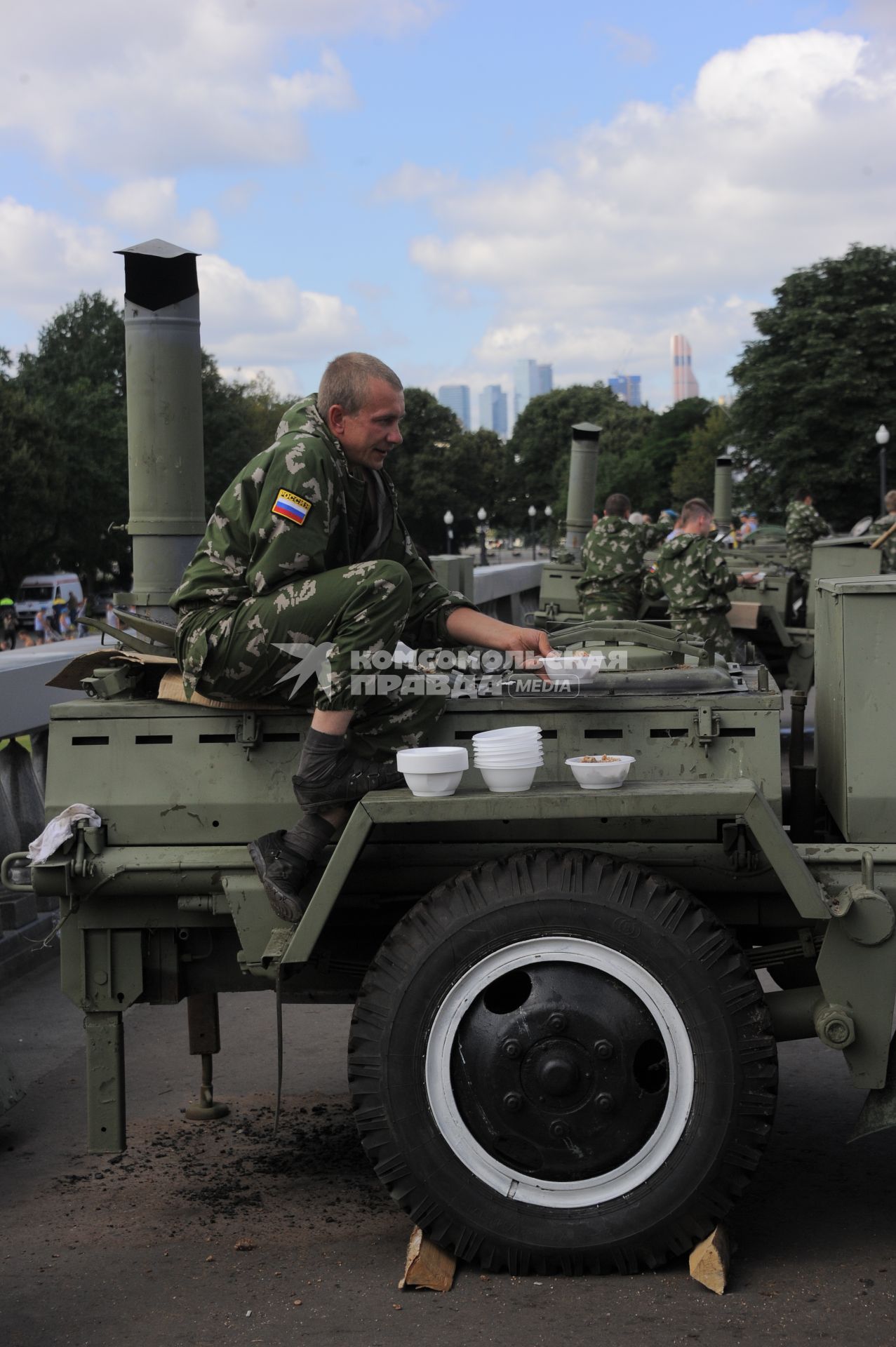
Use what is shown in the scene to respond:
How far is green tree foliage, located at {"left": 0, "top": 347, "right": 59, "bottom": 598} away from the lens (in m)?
56.0

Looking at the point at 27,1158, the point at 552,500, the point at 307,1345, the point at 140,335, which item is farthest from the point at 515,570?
the point at 552,500

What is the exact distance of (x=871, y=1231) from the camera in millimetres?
4062

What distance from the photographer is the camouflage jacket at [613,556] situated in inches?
529

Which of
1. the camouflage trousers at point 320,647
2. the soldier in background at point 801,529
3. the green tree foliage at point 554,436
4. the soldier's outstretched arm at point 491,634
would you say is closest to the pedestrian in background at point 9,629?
the soldier in background at point 801,529

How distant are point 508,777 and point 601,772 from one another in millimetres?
234

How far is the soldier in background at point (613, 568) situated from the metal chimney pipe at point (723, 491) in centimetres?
1122

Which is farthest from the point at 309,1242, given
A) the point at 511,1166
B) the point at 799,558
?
the point at 799,558

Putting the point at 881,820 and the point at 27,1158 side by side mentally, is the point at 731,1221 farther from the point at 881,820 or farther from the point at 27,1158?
the point at 27,1158

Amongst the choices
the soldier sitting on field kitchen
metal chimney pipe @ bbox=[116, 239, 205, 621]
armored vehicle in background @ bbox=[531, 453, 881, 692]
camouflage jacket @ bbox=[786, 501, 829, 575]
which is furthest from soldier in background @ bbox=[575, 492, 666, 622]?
the soldier sitting on field kitchen

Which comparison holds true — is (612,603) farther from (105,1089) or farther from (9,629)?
(9,629)

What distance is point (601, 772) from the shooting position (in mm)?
3768

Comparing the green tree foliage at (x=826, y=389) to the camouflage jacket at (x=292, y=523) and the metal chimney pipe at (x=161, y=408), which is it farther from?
the camouflage jacket at (x=292, y=523)

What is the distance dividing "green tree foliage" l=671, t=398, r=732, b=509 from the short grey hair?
8903cm

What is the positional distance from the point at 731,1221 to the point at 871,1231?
1.20 feet
